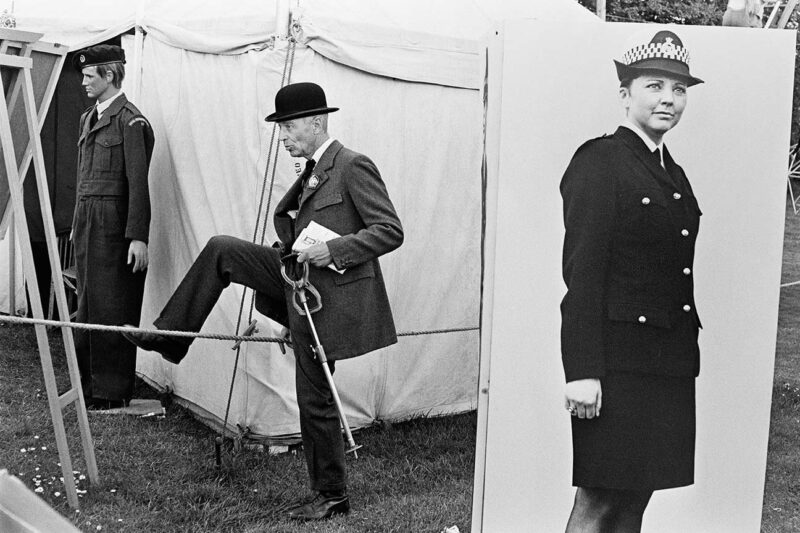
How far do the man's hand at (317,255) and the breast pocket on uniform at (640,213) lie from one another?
3.97 ft

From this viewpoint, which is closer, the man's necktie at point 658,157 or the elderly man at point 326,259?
the man's necktie at point 658,157

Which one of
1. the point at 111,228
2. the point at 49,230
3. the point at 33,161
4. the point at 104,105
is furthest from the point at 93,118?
the point at 49,230

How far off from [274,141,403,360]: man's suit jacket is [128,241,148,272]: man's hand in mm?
1639

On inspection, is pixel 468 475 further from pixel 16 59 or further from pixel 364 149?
pixel 16 59

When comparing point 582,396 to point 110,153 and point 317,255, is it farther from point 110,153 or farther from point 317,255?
point 110,153

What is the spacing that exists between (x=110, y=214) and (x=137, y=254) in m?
0.25

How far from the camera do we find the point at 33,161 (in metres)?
4.34

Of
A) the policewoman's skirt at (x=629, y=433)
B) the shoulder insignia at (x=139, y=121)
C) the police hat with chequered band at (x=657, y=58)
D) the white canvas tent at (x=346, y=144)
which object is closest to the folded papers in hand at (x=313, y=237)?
the white canvas tent at (x=346, y=144)

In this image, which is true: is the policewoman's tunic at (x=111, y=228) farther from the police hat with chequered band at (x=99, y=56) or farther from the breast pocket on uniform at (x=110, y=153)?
the police hat with chequered band at (x=99, y=56)

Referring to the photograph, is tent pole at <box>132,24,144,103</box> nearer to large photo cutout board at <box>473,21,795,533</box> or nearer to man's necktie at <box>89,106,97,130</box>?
man's necktie at <box>89,106,97,130</box>

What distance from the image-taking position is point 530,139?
315 cm

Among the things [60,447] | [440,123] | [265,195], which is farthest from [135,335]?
[440,123]

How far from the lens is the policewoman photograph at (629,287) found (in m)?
Result: 3.20

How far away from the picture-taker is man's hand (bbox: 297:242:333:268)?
4020mm
